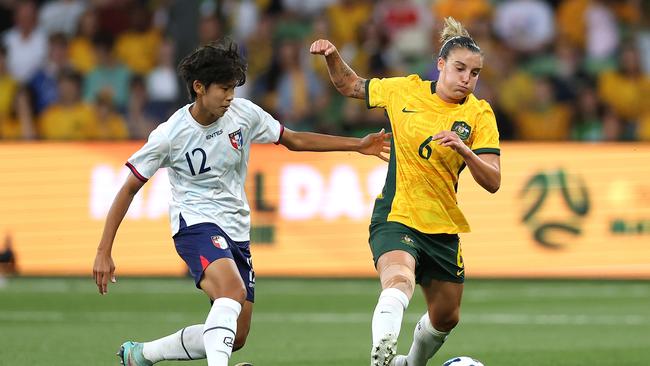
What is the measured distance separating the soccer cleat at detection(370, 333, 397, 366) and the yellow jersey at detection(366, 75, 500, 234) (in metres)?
1.08

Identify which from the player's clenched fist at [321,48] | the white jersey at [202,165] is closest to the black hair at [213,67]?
the white jersey at [202,165]

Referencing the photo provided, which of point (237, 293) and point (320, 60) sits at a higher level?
point (320, 60)

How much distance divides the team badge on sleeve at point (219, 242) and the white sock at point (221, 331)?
0.36 meters

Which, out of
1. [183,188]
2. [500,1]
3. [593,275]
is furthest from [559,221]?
[183,188]

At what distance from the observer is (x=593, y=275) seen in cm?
1580

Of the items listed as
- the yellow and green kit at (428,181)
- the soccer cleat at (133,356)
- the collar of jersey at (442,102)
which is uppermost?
the collar of jersey at (442,102)

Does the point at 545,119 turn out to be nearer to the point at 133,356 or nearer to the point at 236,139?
the point at 236,139

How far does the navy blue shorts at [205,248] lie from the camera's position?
771cm

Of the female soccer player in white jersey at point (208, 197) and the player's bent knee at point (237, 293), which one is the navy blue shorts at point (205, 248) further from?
the player's bent knee at point (237, 293)

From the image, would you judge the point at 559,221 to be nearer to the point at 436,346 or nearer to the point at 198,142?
the point at 436,346

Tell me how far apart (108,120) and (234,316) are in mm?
10785

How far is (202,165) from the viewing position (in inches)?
309

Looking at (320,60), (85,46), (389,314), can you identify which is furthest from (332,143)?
(85,46)

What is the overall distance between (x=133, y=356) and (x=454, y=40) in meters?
2.70
